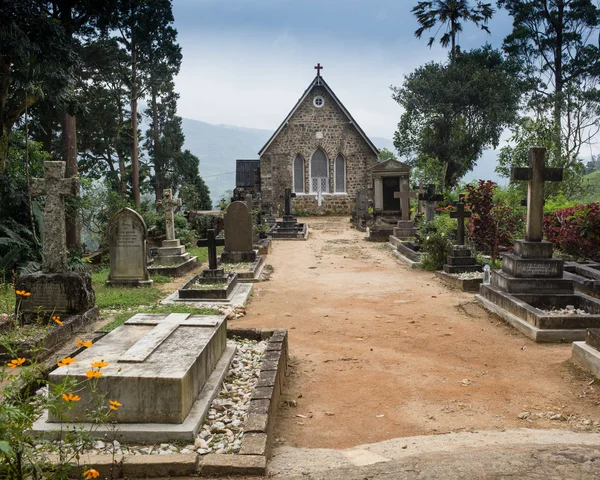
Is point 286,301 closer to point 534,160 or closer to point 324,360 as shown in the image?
point 324,360

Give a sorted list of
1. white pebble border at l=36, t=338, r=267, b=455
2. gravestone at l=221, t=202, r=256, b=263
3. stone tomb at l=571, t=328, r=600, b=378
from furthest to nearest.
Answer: gravestone at l=221, t=202, r=256, b=263, stone tomb at l=571, t=328, r=600, b=378, white pebble border at l=36, t=338, r=267, b=455

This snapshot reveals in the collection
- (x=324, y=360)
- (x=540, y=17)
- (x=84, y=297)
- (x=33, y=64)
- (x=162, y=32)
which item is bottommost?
(x=324, y=360)

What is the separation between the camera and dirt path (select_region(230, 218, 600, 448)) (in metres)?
4.91

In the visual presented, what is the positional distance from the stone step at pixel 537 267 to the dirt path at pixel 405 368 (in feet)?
3.05

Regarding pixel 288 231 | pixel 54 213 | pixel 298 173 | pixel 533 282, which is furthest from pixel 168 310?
pixel 298 173

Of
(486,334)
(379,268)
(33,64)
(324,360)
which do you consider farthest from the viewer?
(379,268)

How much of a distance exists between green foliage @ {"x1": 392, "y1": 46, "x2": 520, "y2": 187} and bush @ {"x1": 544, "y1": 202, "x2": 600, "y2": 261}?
59.2 ft

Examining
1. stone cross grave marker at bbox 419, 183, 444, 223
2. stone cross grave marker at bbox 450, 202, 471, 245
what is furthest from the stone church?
stone cross grave marker at bbox 450, 202, 471, 245

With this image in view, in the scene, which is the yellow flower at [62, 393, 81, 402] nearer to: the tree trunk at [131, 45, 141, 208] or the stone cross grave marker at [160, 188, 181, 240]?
the stone cross grave marker at [160, 188, 181, 240]

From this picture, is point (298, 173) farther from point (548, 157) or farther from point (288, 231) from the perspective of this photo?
point (548, 157)

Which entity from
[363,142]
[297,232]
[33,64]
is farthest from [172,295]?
[363,142]

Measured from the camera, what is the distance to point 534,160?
30.0 ft

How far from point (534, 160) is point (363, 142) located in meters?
25.4

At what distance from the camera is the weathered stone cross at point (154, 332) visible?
4649 millimetres
